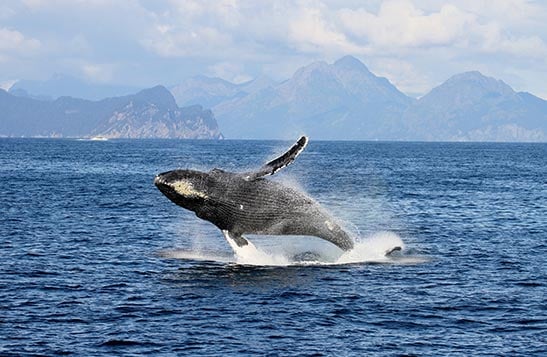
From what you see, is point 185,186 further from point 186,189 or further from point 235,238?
point 235,238

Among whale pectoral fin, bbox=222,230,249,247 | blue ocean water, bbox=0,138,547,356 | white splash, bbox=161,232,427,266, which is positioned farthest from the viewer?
white splash, bbox=161,232,427,266

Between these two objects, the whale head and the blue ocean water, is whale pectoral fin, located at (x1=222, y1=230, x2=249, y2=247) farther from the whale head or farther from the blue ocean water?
the whale head

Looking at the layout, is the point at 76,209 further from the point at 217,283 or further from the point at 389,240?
the point at 217,283

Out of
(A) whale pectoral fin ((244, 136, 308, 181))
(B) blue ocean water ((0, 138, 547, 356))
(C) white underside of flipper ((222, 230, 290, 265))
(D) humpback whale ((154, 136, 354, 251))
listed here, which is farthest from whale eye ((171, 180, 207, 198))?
(B) blue ocean water ((0, 138, 547, 356))

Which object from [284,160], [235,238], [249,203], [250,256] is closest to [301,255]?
[250,256]

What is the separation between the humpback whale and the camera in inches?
1068

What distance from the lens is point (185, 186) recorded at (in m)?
26.9

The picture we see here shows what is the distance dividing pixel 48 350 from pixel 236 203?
9.20 metres

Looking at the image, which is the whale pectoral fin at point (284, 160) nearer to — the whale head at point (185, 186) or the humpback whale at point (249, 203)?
the humpback whale at point (249, 203)

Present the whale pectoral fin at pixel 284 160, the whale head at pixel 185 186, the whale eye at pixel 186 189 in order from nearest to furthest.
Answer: the whale pectoral fin at pixel 284 160
the whale head at pixel 185 186
the whale eye at pixel 186 189

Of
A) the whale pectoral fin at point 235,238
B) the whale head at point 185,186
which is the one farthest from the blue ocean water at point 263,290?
the whale head at point 185,186

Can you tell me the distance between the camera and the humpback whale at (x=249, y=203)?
2712 centimetres

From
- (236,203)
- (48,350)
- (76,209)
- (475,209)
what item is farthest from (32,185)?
(48,350)

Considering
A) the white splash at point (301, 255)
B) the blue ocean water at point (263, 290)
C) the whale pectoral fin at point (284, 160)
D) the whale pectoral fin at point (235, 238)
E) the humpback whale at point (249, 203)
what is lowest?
the blue ocean water at point (263, 290)
